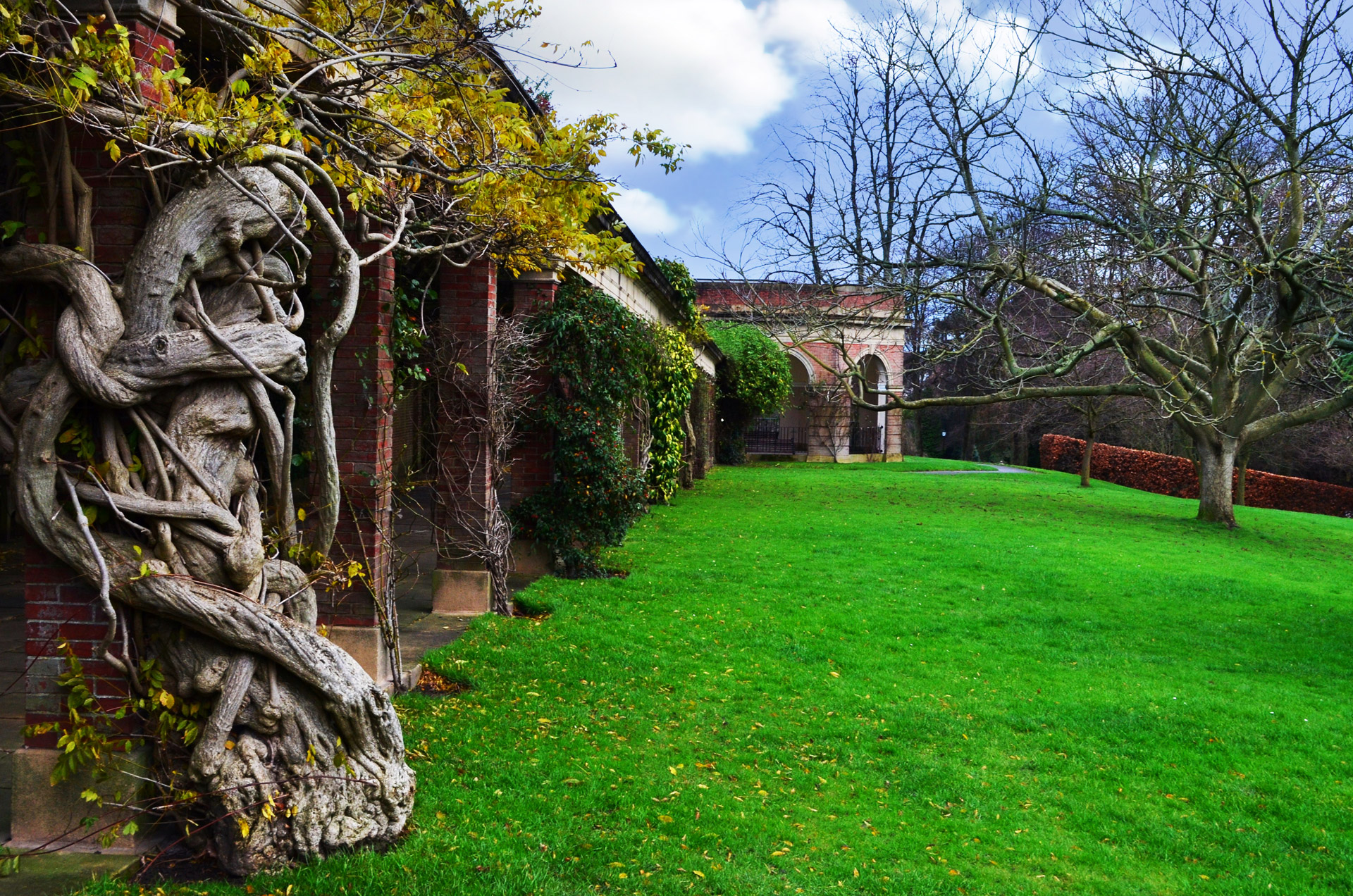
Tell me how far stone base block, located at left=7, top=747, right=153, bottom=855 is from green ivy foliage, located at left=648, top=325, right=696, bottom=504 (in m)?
9.67

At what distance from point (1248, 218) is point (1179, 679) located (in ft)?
26.7

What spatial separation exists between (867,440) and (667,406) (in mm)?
20570

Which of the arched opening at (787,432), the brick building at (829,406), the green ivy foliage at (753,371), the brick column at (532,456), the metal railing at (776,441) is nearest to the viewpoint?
the brick column at (532,456)

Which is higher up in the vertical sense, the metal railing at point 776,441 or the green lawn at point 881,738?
the metal railing at point 776,441

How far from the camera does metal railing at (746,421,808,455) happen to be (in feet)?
108

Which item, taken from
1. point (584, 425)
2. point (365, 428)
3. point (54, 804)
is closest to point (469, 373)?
point (584, 425)

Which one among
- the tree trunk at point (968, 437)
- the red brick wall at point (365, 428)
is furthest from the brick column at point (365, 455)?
the tree trunk at point (968, 437)

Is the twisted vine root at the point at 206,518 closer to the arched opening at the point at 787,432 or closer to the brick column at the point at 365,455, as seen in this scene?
the brick column at the point at 365,455

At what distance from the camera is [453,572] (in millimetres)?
7559

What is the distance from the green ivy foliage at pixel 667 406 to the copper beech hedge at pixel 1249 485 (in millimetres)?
17519

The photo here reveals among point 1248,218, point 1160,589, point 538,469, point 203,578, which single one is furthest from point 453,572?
point 1248,218

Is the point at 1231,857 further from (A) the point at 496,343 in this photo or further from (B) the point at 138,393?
(A) the point at 496,343

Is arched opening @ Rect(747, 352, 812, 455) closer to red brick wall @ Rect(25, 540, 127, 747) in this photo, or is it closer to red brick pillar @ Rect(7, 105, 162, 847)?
red brick pillar @ Rect(7, 105, 162, 847)

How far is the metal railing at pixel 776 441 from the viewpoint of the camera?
33.0 meters
